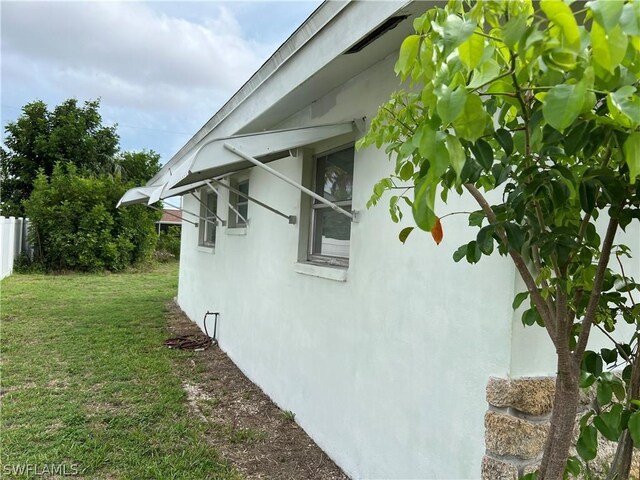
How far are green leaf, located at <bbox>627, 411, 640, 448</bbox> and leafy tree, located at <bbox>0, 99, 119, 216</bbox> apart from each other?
23.1 metres

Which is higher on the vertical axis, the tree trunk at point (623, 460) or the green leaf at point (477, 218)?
the green leaf at point (477, 218)

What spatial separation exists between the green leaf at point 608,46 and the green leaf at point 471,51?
157 millimetres

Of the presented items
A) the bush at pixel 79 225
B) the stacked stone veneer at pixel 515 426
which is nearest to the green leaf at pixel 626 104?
the stacked stone veneer at pixel 515 426

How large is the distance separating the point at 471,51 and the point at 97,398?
4982 mm

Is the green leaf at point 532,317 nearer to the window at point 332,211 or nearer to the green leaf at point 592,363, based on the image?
the green leaf at point 592,363

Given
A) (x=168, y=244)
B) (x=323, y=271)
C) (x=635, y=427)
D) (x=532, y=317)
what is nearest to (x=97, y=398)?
(x=323, y=271)

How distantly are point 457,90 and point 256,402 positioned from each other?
452 centimetres

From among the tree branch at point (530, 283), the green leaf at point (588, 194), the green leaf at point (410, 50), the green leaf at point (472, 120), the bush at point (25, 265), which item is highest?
the green leaf at point (410, 50)

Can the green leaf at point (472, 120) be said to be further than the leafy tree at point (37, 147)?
No

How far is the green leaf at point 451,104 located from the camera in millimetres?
693

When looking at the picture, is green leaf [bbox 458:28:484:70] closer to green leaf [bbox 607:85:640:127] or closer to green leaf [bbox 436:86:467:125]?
green leaf [bbox 436:86:467:125]

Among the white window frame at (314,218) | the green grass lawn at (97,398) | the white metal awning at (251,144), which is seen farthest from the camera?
the white window frame at (314,218)

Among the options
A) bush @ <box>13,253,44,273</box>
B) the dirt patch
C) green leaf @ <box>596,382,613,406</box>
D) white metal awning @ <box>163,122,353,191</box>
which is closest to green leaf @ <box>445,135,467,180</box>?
green leaf @ <box>596,382,613,406</box>

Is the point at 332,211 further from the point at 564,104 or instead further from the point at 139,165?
the point at 139,165
